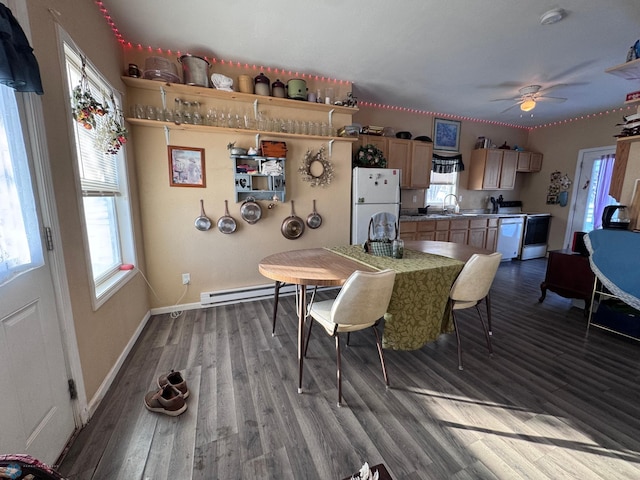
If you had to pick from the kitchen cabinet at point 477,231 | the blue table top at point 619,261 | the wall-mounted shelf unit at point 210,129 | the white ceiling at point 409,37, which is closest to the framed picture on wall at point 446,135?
the white ceiling at point 409,37

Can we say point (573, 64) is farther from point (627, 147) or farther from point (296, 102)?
point (296, 102)

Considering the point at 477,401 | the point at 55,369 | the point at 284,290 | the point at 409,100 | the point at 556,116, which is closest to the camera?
the point at 55,369

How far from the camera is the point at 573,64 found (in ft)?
9.37

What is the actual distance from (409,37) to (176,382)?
133 inches

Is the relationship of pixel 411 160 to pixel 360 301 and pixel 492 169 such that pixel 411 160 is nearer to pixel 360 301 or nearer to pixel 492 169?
pixel 492 169

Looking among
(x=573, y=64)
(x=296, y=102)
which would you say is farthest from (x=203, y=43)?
(x=573, y=64)

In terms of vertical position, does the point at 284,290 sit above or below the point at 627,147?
below

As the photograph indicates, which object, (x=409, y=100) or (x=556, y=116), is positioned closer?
(x=409, y=100)

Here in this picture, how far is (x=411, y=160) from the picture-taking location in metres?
4.39

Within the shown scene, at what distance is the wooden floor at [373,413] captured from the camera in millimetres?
1254

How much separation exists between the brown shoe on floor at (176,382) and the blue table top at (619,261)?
11.3 feet

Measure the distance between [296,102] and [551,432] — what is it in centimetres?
345

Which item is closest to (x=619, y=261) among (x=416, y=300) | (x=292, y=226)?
(x=416, y=300)

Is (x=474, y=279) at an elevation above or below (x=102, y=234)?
below
